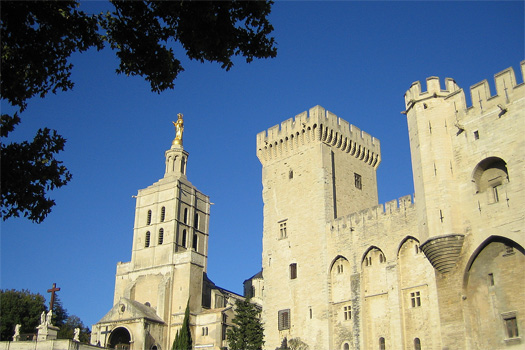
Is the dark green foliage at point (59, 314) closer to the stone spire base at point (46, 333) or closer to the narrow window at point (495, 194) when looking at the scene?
the stone spire base at point (46, 333)

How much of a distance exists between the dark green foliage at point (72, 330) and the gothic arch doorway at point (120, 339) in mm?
8842

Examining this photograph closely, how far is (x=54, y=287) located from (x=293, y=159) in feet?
60.1

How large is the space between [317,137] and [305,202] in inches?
185

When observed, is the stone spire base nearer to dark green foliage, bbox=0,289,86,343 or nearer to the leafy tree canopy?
dark green foliage, bbox=0,289,86,343

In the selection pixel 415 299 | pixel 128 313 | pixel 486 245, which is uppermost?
pixel 128 313

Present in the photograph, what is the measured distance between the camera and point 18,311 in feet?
177

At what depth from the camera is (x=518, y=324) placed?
23.2 metres

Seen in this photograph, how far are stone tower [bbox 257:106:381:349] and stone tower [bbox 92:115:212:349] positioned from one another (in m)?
12.0

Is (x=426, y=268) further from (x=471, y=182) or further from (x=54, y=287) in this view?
(x=54, y=287)

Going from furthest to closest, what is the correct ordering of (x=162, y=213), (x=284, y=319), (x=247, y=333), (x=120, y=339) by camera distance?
(x=162, y=213) < (x=120, y=339) < (x=284, y=319) < (x=247, y=333)

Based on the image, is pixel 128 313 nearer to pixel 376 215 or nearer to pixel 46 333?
pixel 46 333

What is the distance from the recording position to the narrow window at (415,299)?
103ft

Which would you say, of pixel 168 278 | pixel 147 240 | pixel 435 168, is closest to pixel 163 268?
pixel 168 278

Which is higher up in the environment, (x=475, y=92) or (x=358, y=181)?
(x=358, y=181)
